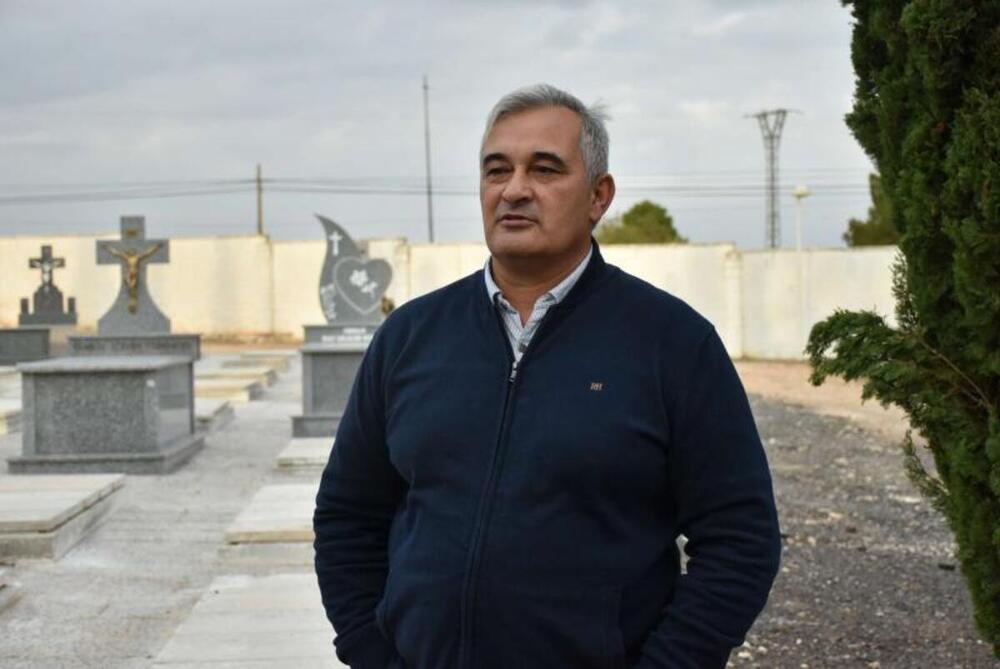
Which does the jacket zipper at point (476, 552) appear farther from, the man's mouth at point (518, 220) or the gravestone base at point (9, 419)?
the gravestone base at point (9, 419)

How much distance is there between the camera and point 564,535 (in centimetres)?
209

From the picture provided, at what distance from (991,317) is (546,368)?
2289 millimetres

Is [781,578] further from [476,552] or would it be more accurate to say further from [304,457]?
[476,552]

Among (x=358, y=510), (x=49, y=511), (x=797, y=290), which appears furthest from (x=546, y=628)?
(x=797, y=290)

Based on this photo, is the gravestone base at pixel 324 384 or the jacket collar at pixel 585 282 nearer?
the jacket collar at pixel 585 282

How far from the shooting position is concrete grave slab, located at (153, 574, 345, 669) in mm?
4391

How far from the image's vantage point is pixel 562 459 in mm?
2086

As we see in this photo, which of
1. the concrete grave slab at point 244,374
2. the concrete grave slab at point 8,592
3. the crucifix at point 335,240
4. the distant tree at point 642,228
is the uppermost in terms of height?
the distant tree at point 642,228

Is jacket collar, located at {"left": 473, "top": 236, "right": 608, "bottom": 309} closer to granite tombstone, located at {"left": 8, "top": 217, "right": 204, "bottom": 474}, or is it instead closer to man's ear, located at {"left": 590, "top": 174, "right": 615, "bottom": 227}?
man's ear, located at {"left": 590, "top": 174, "right": 615, "bottom": 227}

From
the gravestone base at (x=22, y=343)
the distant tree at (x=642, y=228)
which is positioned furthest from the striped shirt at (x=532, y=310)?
the distant tree at (x=642, y=228)

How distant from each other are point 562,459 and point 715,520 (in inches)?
11.2

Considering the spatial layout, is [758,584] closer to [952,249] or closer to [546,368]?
[546,368]

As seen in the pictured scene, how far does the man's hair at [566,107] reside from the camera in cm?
225

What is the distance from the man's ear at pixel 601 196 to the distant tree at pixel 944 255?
186 cm
